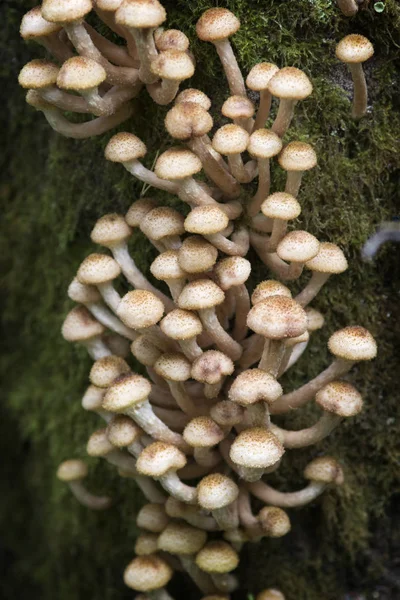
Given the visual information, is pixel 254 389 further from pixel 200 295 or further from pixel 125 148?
pixel 125 148

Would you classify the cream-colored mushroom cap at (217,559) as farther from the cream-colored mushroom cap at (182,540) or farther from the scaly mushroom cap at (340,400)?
the scaly mushroom cap at (340,400)

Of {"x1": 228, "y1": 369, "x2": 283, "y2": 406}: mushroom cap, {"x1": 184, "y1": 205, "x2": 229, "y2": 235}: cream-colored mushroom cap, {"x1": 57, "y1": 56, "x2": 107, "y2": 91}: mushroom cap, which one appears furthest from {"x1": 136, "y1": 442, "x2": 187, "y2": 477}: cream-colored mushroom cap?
{"x1": 57, "y1": 56, "x2": 107, "y2": 91}: mushroom cap

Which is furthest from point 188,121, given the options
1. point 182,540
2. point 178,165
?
point 182,540

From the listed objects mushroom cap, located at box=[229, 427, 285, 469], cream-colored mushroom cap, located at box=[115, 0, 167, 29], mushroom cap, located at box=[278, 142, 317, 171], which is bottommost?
mushroom cap, located at box=[229, 427, 285, 469]

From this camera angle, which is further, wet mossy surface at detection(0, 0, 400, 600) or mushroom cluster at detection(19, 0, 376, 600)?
wet mossy surface at detection(0, 0, 400, 600)

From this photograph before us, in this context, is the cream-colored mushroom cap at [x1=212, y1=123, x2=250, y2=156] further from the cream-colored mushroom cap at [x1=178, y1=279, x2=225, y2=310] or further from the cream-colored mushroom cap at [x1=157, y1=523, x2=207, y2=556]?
the cream-colored mushroom cap at [x1=157, y1=523, x2=207, y2=556]

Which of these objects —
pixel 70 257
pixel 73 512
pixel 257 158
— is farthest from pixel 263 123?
pixel 73 512

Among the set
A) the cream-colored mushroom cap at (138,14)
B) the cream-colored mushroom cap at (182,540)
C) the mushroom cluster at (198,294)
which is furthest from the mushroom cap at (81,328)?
the cream-colored mushroom cap at (138,14)

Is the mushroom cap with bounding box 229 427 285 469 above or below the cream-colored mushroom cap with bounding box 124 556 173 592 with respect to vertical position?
above
